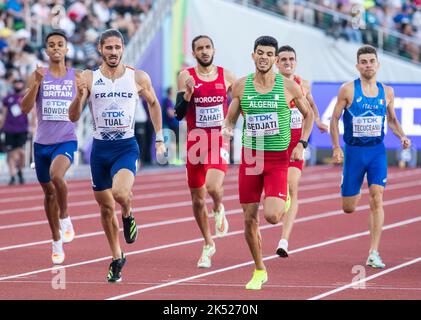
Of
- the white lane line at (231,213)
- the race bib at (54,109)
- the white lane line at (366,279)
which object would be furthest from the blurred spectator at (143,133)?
the white lane line at (366,279)

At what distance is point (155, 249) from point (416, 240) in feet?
10.7

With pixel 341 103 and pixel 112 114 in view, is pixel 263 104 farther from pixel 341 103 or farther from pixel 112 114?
pixel 341 103

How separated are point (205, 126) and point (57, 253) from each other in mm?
1949

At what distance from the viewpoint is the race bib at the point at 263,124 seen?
1082 centimetres

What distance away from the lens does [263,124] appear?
35.5 ft

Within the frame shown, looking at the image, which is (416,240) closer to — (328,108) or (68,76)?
(68,76)

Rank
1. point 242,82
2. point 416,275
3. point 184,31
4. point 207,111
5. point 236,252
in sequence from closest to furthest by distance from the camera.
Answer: point 242,82 → point 416,275 → point 207,111 → point 236,252 → point 184,31

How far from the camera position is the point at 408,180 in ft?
83.7

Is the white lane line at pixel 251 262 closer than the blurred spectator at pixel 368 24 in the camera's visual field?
Yes

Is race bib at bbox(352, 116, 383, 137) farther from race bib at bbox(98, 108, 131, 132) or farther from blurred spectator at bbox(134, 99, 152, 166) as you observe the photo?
blurred spectator at bbox(134, 99, 152, 166)

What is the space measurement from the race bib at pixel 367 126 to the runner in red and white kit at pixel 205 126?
4.38 ft

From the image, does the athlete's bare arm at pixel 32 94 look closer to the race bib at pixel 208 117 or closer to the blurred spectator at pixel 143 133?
the race bib at pixel 208 117

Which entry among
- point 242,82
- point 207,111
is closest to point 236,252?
point 207,111

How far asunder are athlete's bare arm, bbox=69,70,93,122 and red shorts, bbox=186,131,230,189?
1.79 m
